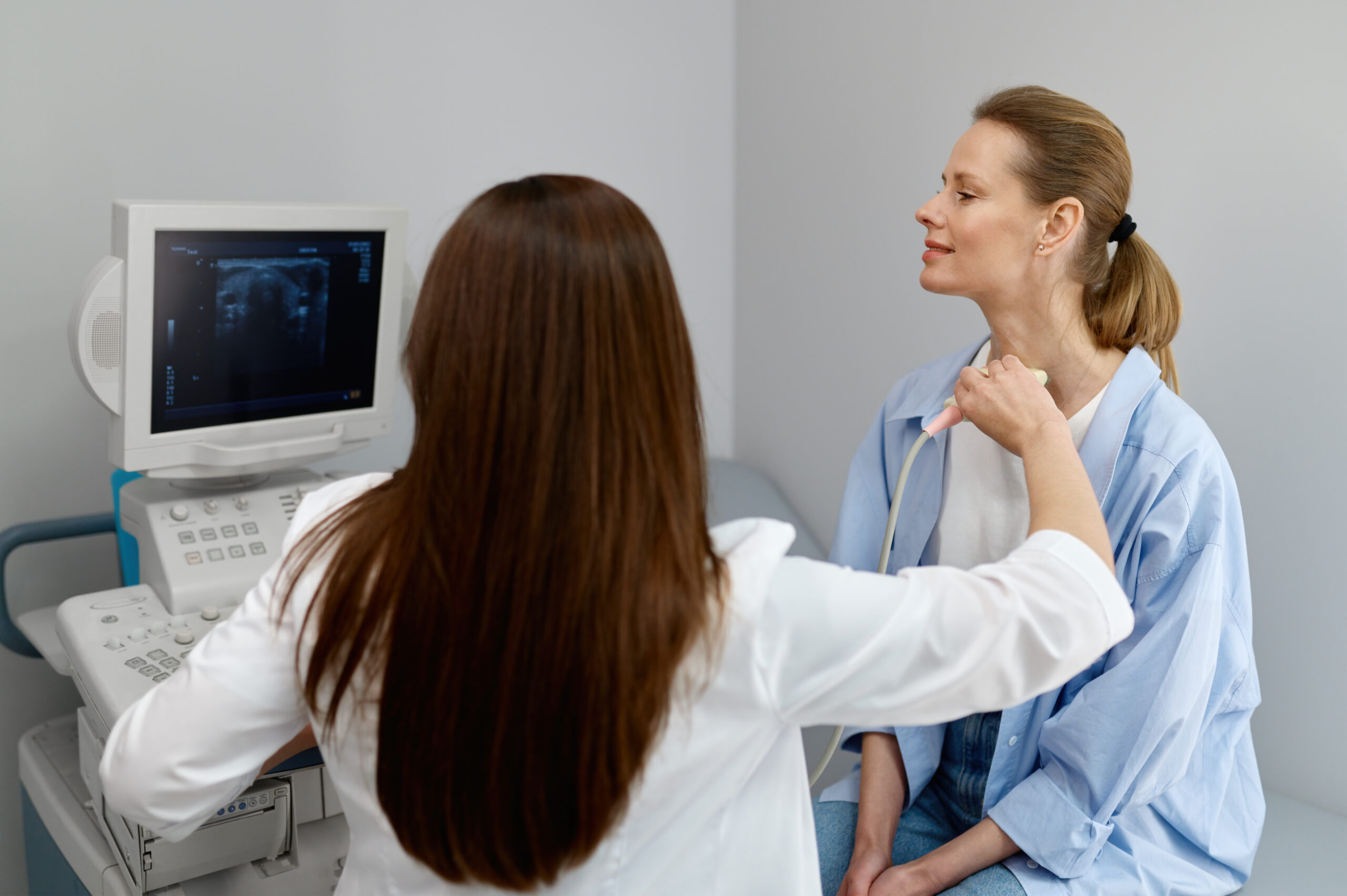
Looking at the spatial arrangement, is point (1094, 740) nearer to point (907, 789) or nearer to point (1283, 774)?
point (907, 789)

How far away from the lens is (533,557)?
69cm

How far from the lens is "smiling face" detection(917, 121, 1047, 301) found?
1307mm

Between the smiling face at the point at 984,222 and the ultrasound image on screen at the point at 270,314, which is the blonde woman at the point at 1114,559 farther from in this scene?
the ultrasound image on screen at the point at 270,314

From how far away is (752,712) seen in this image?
738 mm

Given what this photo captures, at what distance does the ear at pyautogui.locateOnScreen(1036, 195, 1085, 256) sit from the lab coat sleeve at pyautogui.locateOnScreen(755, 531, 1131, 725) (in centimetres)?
64

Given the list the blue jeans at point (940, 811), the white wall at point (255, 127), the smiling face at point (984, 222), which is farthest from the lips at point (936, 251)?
the white wall at point (255, 127)

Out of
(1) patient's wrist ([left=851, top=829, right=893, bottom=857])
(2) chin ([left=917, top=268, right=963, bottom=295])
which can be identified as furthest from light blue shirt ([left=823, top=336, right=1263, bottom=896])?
(2) chin ([left=917, top=268, right=963, bottom=295])

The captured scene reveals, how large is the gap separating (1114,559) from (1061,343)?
0.30 m

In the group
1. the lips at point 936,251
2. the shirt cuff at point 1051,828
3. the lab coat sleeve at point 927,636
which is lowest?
the shirt cuff at point 1051,828

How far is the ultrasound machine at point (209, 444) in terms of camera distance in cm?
125

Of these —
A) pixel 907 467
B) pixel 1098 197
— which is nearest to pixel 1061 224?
pixel 1098 197

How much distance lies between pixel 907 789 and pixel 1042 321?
0.66 m

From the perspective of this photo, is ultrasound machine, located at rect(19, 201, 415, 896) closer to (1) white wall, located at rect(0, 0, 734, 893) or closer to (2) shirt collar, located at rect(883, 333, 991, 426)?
(1) white wall, located at rect(0, 0, 734, 893)

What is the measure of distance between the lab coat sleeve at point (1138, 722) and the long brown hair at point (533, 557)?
26.3 inches
